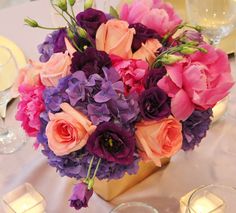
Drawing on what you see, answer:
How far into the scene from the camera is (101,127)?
61cm

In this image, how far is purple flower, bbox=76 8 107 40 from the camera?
27.2 inches

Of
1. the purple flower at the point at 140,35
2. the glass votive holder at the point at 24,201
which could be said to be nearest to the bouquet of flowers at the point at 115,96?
the purple flower at the point at 140,35

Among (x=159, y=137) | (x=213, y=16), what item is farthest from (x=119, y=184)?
(x=213, y=16)

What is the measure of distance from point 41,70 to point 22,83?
4 cm

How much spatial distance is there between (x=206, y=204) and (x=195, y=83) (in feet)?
0.67

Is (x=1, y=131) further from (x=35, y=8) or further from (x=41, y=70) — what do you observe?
(x=35, y=8)

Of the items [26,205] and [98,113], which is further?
[26,205]

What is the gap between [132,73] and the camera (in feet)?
2.11

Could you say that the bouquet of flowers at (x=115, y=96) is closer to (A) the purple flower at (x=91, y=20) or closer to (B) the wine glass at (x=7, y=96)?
(A) the purple flower at (x=91, y=20)

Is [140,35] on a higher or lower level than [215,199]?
higher

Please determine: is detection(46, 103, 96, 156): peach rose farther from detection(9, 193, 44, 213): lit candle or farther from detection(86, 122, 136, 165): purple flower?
detection(9, 193, 44, 213): lit candle

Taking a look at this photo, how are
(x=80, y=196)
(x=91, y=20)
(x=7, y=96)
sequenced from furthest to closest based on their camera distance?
(x=7, y=96) → (x=91, y=20) → (x=80, y=196)

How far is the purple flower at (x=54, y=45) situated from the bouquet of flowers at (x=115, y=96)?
0.06 ft

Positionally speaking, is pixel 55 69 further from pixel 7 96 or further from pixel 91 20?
pixel 7 96
